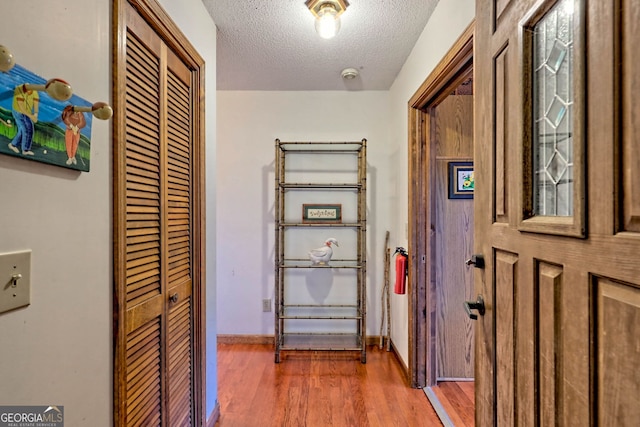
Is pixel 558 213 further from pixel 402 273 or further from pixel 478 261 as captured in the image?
pixel 402 273

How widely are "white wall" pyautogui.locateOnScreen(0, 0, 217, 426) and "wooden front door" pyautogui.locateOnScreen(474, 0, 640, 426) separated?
117 cm

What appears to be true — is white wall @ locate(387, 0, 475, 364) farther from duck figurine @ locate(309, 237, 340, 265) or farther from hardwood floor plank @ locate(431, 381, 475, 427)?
duck figurine @ locate(309, 237, 340, 265)

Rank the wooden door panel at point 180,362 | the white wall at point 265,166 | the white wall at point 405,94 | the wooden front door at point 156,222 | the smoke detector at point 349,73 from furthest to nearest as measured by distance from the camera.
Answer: the white wall at point 265,166
the smoke detector at point 349,73
the white wall at point 405,94
the wooden door panel at point 180,362
the wooden front door at point 156,222

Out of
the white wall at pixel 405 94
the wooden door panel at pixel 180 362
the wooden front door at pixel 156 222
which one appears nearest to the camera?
the wooden front door at pixel 156 222

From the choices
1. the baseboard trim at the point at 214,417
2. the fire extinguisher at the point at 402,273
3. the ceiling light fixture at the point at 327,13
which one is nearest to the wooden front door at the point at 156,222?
the baseboard trim at the point at 214,417

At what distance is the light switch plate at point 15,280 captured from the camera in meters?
0.62

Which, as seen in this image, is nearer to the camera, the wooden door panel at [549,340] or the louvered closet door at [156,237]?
the wooden door panel at [549,340]

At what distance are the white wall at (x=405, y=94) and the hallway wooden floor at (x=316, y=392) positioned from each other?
0.29m

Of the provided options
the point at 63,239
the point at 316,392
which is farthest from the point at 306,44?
the point at 316,392

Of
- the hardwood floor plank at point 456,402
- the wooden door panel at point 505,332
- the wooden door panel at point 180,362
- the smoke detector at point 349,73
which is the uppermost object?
the smoke detector at point 349,73

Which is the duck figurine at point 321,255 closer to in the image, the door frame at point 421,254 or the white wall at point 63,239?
the door frame at point 421,254

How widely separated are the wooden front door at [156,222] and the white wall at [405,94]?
130 centimetres

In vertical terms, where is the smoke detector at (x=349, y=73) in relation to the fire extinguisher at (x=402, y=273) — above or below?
→ above

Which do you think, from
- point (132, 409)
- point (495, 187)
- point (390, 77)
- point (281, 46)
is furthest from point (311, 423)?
point (390, 77)
